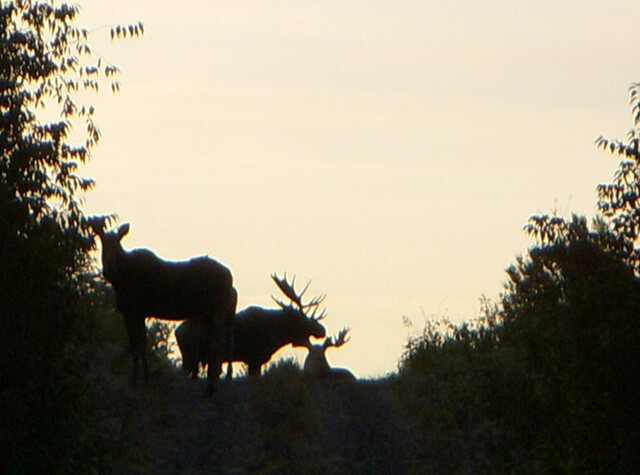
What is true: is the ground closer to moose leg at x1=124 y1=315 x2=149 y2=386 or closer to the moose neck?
moose leg at x1=124 y1=315 x2=149 y2=386

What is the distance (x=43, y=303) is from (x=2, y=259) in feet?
2.09

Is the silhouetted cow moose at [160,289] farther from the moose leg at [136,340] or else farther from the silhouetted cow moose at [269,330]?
the silhouetted cow moose at [269,330]

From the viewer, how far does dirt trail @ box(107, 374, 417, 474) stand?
18.8 meters

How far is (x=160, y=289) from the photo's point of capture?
23.0 m

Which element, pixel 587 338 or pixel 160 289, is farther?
pixel 160 289

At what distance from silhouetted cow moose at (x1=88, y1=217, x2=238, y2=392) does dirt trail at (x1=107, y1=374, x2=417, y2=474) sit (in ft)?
3.04

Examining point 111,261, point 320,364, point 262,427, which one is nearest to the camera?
point 262,427

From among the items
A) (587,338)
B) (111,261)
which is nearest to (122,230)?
(111,261)

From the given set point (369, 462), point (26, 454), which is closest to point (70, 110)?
point (26, 454)

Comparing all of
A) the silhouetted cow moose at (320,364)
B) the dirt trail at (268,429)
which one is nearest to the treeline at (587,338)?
the dirt trail at (268,429)

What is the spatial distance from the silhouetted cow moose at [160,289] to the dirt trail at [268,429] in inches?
36.4

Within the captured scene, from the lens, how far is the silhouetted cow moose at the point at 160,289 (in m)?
22.9

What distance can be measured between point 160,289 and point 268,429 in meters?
3.93

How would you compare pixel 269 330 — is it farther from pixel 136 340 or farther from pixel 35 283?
pixel 35 283
